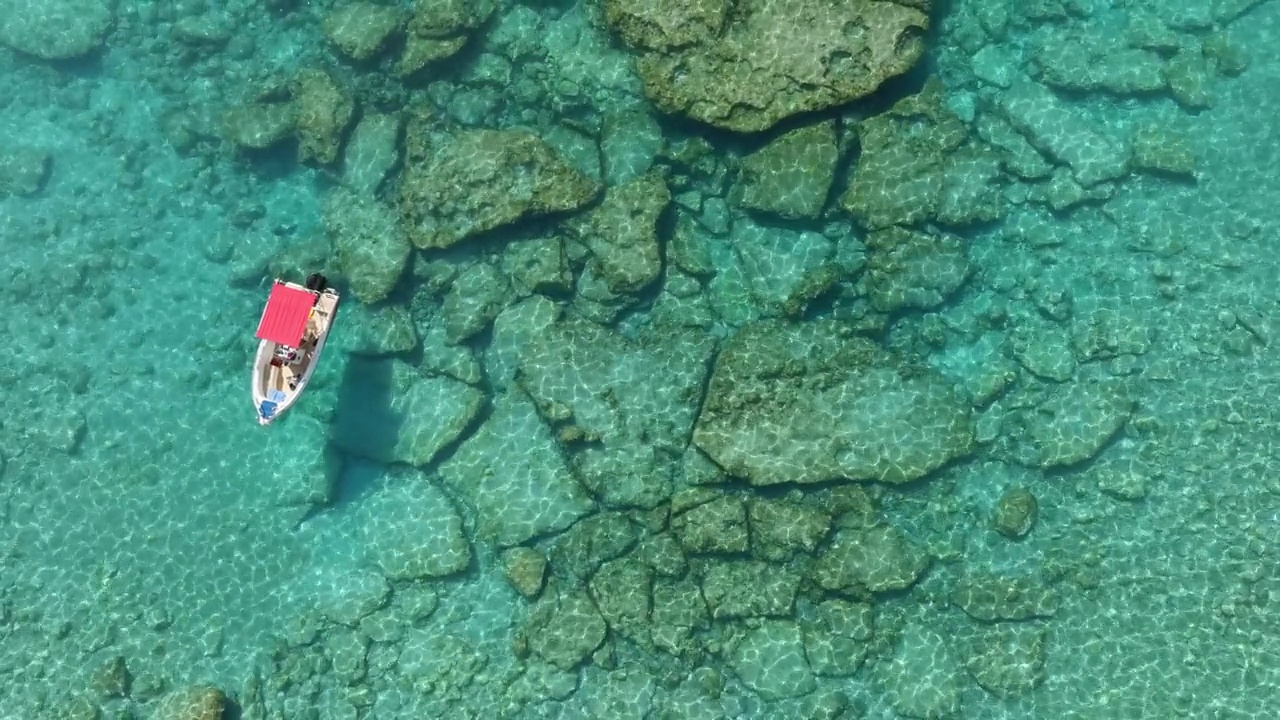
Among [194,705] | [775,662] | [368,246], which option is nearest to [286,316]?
[368,246]

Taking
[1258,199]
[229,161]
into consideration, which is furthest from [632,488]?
[1258,199]

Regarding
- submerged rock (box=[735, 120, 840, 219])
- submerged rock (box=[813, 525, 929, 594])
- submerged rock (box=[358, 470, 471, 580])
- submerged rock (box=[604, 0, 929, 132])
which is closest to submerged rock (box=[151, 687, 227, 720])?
submerged rock (box=[358, 470, 471, 580])

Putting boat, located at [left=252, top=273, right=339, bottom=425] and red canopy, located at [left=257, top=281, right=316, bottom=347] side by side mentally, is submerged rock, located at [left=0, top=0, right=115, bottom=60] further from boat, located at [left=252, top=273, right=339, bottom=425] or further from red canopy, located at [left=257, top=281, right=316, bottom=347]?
red canopy, located at [left=257, top=281, right=316, bottom=347]

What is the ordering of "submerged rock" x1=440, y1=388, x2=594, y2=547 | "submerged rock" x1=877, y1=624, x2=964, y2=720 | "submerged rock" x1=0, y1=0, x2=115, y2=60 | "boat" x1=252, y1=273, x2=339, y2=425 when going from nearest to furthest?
"submerged rock" x1=877, y1=624, x2=964, y2=720 → "boat" x1=252, y1=273, x2=339, y2=425 → "submerged rock" x1=440, y1=388, x2=594, y2=547 → "submerged rock" x1=0, y1=0, x2=115, y2=60

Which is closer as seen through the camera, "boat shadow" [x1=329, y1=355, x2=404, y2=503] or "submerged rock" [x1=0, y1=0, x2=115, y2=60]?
"boat shadow" [x1=329, y1=355, x2=404, y2=503]

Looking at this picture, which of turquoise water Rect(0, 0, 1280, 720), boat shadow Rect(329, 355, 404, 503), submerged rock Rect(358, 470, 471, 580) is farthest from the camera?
boat shadow Rect(329, 355, 404, 503)

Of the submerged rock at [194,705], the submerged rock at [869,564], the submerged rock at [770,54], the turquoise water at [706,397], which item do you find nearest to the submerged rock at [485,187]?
the turquoise water at [706,397]

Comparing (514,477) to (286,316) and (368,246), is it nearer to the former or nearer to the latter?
(286,316)
